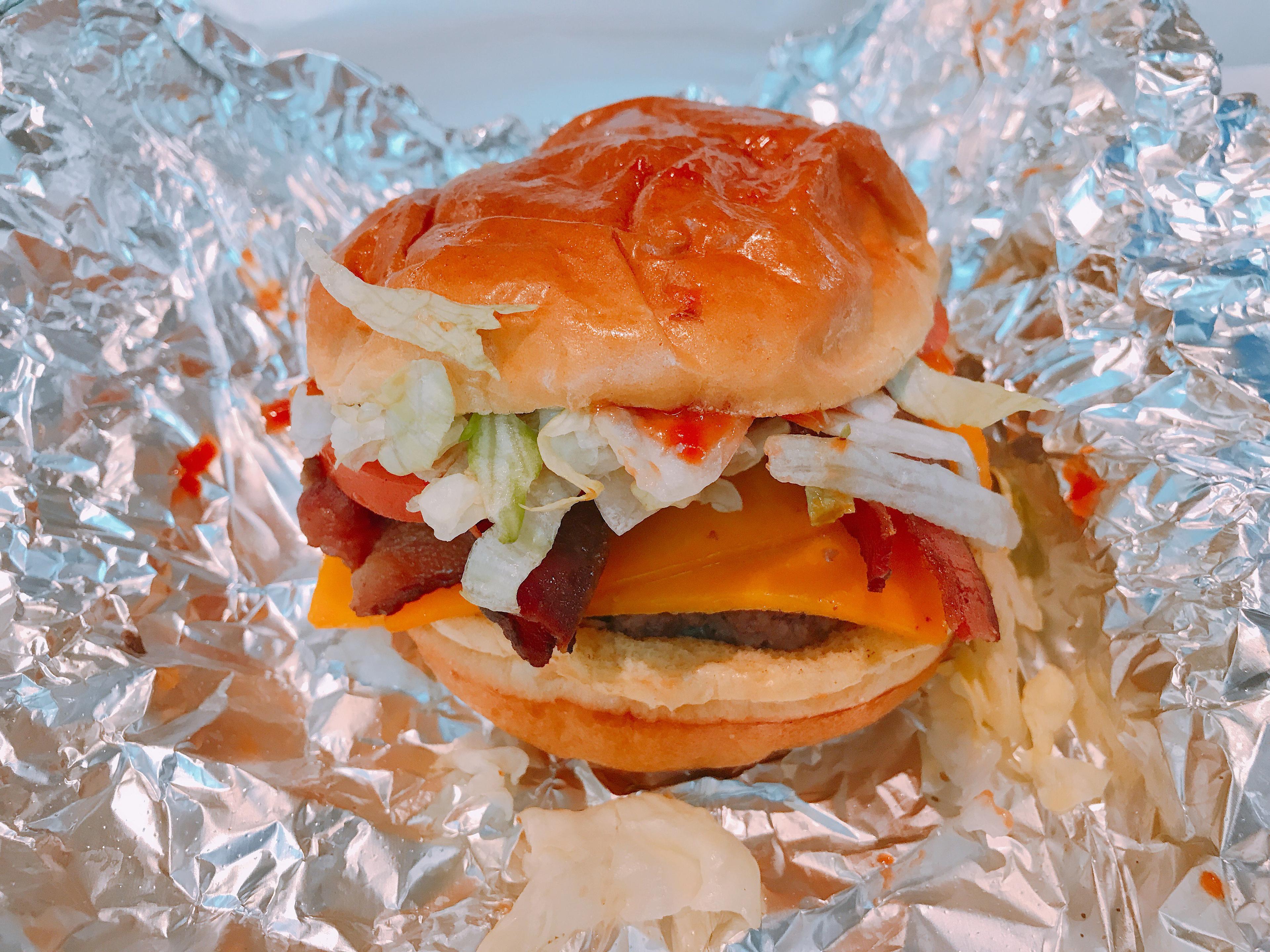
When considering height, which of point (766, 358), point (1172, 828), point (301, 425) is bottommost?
point (1172, 828)

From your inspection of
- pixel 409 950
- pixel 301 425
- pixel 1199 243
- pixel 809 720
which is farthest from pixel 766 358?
pixel 1199 243

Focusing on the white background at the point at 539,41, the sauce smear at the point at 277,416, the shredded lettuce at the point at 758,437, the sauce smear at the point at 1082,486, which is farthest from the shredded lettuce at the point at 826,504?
the white background at the point at 539,41

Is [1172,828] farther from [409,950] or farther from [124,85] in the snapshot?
[124,85]

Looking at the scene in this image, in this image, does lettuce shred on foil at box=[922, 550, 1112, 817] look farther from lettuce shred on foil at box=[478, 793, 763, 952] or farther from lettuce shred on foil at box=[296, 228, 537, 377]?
lettuce shred on foil at box=[296, 228, 537, 377]

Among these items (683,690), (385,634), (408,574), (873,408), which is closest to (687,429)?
(873,408)

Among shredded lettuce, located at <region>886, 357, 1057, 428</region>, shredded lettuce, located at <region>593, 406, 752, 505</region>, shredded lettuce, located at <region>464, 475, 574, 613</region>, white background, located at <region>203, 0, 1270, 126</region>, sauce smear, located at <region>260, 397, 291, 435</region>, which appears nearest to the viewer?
shredded lettuce, located at <region>593, 406, 752, 505</region>

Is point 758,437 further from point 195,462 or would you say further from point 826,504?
point 195,462

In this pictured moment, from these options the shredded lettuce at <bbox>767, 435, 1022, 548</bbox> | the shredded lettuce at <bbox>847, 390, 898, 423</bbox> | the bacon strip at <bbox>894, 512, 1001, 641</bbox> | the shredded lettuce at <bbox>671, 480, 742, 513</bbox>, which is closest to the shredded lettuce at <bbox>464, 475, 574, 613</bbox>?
the shredded lettuce at <bbox>671, 480, 742, 513</bbox>
